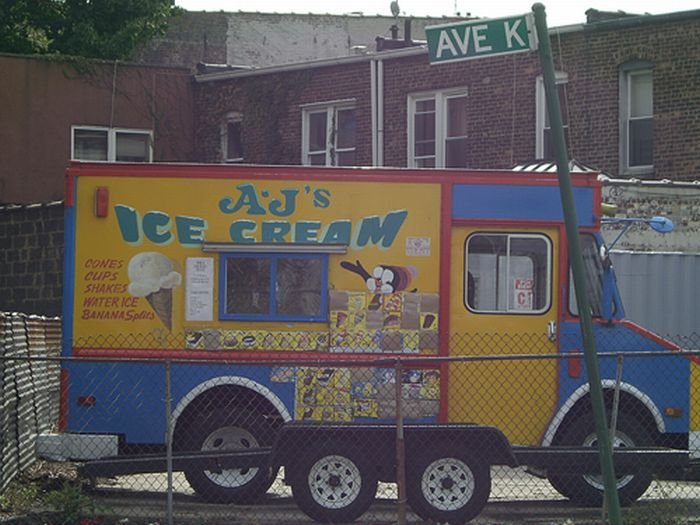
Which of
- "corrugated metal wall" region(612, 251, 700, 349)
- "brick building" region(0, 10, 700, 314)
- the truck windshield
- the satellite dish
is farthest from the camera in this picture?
the satellite dish

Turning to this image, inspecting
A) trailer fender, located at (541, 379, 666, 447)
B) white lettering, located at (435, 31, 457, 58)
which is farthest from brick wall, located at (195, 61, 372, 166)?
white lettering, located at (435, 31, 457, 58)

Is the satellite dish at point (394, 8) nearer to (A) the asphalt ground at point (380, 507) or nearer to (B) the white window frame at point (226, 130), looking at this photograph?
(B) the white window frame at point (226, 130)

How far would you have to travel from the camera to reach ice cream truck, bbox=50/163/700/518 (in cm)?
1211

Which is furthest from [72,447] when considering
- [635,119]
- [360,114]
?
[360,114]

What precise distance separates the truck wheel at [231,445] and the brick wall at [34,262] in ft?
35.8

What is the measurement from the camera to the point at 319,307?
12.1m

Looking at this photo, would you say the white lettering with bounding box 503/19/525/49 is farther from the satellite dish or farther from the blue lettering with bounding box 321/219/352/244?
the satellite dish

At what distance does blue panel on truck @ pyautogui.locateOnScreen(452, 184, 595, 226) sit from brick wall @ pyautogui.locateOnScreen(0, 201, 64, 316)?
1154cm

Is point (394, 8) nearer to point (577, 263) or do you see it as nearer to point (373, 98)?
point (373, 98)

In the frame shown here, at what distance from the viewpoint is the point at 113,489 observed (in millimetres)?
13055

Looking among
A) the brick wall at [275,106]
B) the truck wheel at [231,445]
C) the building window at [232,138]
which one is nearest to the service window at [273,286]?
the truck wheel at [231,445]

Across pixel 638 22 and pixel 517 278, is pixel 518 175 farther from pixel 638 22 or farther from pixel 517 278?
pixel 638 22

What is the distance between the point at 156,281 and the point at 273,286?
3.49 ft

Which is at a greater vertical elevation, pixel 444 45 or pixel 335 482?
pixel 444 45
